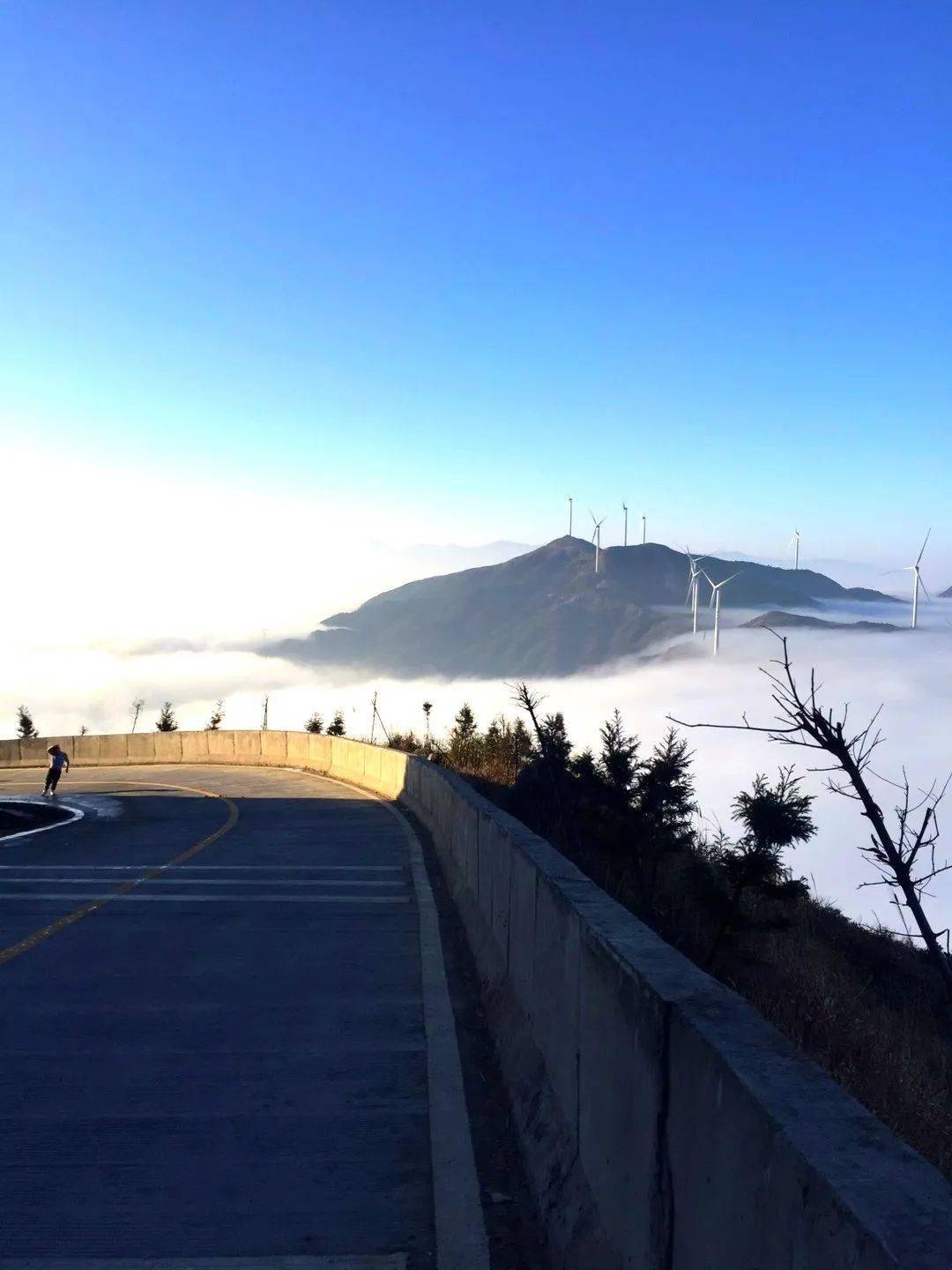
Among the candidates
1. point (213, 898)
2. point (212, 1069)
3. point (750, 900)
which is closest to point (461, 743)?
point (750, 900)

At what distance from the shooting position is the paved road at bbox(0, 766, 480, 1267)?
483 centimetres

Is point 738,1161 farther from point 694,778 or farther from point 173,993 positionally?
point 694,778

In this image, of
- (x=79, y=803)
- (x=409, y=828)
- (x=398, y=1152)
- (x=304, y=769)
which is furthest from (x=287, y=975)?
(x=304, y=769)

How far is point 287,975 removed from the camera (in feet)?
30.1

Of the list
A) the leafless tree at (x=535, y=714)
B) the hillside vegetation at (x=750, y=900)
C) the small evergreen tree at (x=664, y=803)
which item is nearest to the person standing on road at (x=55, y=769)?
the hillside vegetation at (x=750, y=900)

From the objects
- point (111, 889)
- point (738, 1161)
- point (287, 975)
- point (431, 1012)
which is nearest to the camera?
point (738, 1161)

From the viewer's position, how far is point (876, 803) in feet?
28.0

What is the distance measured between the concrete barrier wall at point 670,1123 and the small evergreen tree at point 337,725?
189 ft

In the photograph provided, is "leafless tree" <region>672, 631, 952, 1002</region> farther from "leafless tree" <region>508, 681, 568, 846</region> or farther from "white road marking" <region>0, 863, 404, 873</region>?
"leafless tree" <region>508, 681, 568, 846</region>

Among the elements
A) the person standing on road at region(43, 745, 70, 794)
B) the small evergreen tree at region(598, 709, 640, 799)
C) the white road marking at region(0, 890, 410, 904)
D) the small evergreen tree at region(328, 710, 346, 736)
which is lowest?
the small evergreen tree at region(328, 710, 346, 736)

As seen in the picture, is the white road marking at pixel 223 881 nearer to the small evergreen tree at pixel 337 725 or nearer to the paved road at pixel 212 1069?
the paved road at pixel 212 1069

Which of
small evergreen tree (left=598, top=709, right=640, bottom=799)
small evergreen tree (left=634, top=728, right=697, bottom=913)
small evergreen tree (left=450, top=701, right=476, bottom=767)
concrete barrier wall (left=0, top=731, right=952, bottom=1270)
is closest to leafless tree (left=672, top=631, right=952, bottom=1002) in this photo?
concrete barrier wall (left=0, top=731, right=952, bottom=1270)

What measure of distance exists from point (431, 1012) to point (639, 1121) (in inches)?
176

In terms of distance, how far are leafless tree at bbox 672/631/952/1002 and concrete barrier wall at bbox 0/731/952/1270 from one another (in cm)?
204
